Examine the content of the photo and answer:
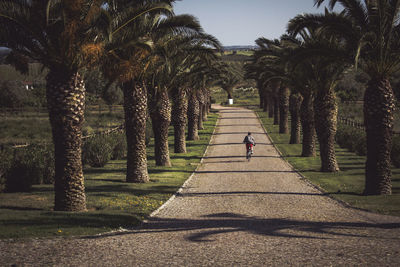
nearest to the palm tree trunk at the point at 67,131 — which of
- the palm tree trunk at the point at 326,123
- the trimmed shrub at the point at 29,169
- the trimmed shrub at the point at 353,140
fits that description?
the trimmed shrub at the point at 29,169

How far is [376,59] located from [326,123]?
7630 mm

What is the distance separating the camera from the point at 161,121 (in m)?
24.4

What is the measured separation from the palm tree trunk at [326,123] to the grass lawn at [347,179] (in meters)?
0.73

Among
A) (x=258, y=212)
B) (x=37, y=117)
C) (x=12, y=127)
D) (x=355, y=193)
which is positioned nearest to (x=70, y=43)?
(x=258, y=212)

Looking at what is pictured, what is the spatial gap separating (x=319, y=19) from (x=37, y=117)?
2227 inches

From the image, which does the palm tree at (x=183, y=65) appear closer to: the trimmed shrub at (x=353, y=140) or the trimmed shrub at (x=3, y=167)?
the trimmed shrub at (x=3, y=167)

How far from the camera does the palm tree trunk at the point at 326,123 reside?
22.5 metres

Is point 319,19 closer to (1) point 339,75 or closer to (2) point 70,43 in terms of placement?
(1) point 339,75

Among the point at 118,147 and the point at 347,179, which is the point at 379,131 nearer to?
the point at 347,179

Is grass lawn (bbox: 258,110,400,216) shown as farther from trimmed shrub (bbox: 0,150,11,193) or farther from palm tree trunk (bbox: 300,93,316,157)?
trimmed shrub (bbox: 0,150,11,193)

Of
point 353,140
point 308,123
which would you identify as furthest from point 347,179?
point 353,140

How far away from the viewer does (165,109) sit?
967 inches

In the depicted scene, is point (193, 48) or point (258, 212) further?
point (193, 48)

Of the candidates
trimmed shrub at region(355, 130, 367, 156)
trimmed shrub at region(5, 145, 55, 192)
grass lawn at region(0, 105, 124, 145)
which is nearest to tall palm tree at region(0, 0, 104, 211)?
trimmed shrub at region(5, 145, 55, 192)
